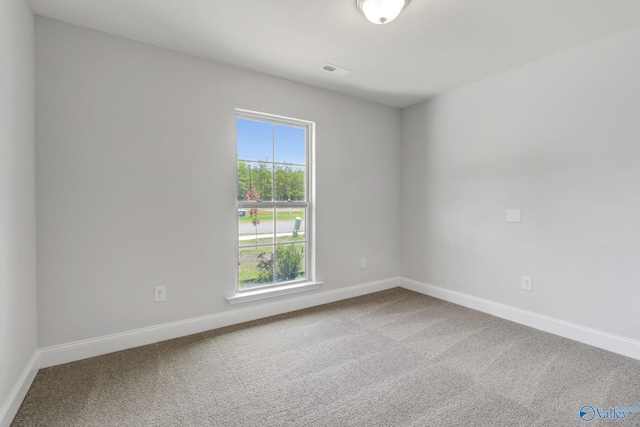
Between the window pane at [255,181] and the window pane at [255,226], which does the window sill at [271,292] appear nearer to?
the window pane at [255,226]

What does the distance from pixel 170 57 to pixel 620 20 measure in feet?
10.9

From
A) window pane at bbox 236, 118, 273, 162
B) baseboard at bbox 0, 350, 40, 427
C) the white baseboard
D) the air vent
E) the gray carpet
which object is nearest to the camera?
baseboard at bbox 0, 350, 40, 427

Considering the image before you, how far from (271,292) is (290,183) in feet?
3.73

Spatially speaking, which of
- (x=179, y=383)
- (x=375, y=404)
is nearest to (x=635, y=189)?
(x=375, y=404)

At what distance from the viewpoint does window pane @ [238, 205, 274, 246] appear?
2883 mm

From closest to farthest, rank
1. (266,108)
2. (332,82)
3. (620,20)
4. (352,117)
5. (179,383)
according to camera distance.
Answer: (179,383) < (620,20) < (266,108) < (332,82) < (352,117)

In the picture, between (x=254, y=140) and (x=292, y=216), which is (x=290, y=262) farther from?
(x=254, y=140)

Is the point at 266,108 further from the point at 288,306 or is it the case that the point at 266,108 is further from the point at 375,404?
the point at 375,404

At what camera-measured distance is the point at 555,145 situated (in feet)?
8.36

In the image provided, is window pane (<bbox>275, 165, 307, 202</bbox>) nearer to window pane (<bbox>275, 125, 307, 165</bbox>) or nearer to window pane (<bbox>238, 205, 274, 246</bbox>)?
window pane (<bbox>275, 125, 307, 165</bbox>)

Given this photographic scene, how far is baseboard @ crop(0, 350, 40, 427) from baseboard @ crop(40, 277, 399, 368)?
0.38ft

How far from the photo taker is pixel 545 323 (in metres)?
2.61

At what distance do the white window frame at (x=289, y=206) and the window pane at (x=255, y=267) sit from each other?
5 cm

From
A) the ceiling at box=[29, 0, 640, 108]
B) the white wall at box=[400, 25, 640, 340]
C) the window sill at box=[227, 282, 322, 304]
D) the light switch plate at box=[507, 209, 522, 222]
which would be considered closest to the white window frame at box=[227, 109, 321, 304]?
the window sill at box=[227, 282, 322, 304]
